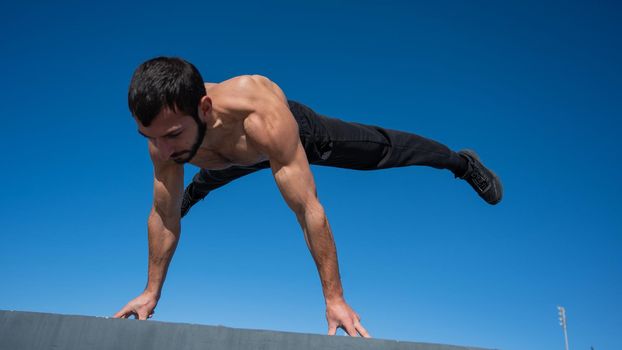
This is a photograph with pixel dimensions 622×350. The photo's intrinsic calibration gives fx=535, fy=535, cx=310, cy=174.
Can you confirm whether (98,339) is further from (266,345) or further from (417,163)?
(417,163)

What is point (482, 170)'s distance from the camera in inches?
221

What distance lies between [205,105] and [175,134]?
0.87 ft

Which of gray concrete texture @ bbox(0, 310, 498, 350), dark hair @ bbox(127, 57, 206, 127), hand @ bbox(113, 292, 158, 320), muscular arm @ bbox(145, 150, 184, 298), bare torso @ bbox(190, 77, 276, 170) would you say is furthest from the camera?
muscular arm @ bbox(145, 150, 184, 298)

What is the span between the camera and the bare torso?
3326mm

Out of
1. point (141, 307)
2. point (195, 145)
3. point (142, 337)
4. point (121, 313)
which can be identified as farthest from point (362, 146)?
point (142, 337)

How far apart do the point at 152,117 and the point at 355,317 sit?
150 cm

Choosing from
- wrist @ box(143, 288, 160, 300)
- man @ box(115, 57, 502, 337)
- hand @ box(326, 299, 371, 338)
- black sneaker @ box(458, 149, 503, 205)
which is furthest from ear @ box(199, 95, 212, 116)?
black sneaker @ box(458, 149, 503, 205)

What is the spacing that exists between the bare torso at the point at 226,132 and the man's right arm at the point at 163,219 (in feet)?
0.64

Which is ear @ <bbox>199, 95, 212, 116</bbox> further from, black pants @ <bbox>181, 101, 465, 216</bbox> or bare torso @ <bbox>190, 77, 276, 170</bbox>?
black pants @ <bbox>181, 101, 465, 216</bbox>

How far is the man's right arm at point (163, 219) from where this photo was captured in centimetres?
355

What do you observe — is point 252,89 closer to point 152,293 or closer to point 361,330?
point 152,293

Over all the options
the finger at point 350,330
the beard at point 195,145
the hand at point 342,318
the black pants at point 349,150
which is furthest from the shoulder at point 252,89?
the finger at point 350,330

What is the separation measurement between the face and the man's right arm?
0.34 meters

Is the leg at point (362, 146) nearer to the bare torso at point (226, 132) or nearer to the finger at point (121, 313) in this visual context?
the bare torso at point (226, 132)
